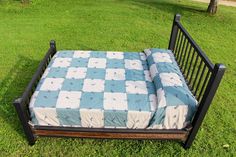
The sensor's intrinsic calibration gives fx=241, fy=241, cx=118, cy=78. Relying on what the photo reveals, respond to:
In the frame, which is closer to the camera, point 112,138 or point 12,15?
point 112,138

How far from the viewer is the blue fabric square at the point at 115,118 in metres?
4.11

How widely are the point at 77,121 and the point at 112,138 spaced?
735mm

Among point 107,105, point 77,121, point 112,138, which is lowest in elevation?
point 112,138

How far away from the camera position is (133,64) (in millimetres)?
5406

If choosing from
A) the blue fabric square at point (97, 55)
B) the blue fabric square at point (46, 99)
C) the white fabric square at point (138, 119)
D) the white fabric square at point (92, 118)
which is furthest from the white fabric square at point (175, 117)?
the blue fabric square at point (97, 55)

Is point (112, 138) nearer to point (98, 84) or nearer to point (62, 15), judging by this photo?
point (98, 84)

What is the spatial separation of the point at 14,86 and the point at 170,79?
399 centimetres

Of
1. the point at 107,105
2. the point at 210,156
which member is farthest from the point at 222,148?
the point at 107,105

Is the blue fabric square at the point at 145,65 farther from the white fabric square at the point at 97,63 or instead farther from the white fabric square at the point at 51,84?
the white fabric square at the point at 51,84

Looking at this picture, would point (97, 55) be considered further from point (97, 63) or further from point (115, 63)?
point (115, 63)

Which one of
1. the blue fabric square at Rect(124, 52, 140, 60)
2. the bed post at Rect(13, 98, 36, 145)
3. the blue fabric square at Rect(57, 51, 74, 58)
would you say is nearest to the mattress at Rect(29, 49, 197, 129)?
the bed post at Rect(13, 98, 36, 145)

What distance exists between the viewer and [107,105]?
418 cm

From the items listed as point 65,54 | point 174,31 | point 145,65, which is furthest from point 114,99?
point 174,31

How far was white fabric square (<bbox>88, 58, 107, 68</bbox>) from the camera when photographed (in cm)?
526
